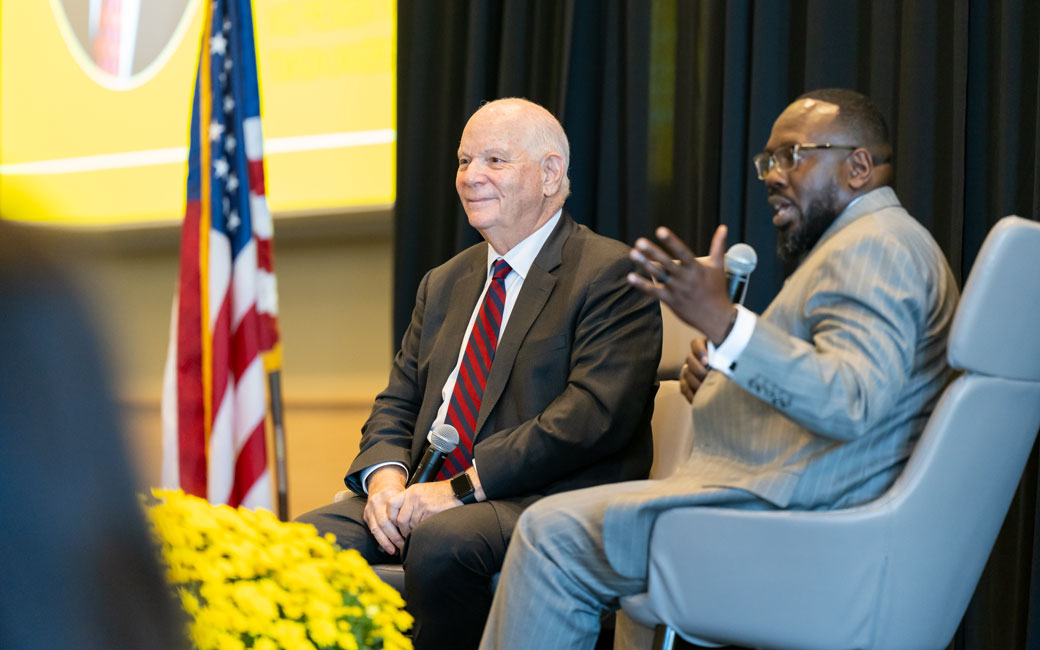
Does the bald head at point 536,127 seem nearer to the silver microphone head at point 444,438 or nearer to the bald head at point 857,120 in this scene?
the silver microphone head at point 444,438

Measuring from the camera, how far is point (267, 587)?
4.41 ft

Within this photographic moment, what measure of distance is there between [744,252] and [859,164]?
1.04 feet

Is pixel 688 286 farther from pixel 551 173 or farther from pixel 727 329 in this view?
pixel 551 173

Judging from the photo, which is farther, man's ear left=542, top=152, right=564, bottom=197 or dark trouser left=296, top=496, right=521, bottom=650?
man's ear left=542, top=152, right=564, bottom=197

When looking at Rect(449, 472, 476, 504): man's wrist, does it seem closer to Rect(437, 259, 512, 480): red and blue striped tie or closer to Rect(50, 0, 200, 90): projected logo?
Rect(437, 259, 512, 480): red and blue striped tie

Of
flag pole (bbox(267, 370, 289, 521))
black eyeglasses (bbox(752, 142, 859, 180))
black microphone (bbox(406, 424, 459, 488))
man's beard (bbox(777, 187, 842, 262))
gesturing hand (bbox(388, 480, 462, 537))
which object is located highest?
black eyeglasses (bbox(752, 142, 859, 180))

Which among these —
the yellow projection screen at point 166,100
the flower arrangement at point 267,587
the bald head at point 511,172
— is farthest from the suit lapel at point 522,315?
the yellow projection screen at point 166,100

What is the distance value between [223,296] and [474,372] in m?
1.36

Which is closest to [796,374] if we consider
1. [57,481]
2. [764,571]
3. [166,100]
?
[764,571]

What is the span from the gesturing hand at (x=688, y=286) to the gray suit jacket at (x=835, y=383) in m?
0.07

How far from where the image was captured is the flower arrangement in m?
1.31

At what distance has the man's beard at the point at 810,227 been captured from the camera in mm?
2059

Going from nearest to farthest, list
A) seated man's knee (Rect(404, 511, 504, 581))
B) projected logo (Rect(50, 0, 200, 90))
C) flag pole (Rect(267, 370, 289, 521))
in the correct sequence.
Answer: seated man's knee (Rect(404, 511, 504, 581)) < flag pole (Rect(267, 370, 289, 521)) < projected logo (Rect(50, 0, 200, 90))

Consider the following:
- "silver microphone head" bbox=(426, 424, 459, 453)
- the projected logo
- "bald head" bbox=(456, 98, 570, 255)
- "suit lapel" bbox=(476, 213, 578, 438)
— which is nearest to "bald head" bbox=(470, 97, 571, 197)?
"bald head" bbox=(456, 98, 570, 255)
